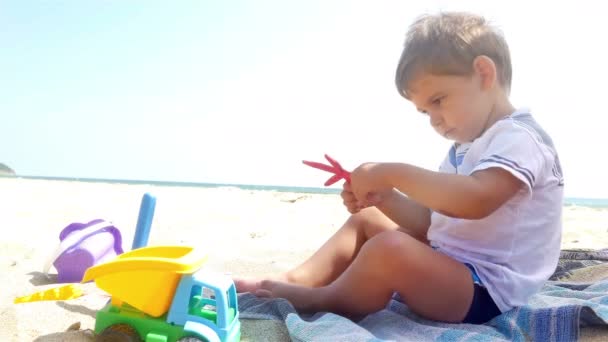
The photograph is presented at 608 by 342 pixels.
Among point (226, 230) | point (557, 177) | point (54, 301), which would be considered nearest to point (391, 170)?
point (557, 177)

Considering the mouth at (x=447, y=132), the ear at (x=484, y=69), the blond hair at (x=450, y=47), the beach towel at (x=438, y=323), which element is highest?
the blond hair at (x=450, y=47)

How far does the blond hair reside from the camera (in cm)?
156

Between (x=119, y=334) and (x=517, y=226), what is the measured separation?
111 cm

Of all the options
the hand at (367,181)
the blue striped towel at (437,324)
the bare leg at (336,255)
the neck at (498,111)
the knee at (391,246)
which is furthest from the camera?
the bare leg at (336,255)

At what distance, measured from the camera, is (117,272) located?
120 cm

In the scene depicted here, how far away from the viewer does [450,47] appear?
5.15 feet

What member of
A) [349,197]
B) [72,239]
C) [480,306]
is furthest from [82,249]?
A: [480,306]

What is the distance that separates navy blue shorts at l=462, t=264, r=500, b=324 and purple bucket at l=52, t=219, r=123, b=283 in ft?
4.46

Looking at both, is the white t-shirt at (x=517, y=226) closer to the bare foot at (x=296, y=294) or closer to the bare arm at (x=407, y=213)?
the bare arm at (x=407, y=213)

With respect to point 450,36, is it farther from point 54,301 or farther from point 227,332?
point 54,301

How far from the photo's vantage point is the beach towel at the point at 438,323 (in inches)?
52.3

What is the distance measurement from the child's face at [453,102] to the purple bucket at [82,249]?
1.31m

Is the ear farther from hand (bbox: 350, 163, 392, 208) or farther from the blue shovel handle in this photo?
the blue shovel handle

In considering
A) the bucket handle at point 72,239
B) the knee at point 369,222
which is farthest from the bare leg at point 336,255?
the bucket handle at point 72,239
